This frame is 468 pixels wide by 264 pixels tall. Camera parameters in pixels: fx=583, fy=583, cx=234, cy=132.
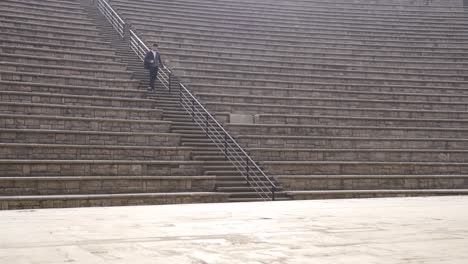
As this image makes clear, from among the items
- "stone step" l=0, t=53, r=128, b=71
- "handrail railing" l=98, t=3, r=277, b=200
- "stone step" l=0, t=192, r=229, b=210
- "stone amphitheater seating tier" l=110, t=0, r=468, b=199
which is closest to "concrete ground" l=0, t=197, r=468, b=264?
"stone step" l=0, t=192, r=229, b=210

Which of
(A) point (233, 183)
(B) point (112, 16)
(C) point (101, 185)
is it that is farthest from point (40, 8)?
(A) point (233, 183)

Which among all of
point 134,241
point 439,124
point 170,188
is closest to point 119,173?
point 170,188

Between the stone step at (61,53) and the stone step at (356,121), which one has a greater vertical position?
the stone step at (61,53)

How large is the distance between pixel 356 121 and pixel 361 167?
7.37 ft

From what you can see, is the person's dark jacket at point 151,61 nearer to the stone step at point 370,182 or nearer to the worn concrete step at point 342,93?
the worn concrete step at point 342,93

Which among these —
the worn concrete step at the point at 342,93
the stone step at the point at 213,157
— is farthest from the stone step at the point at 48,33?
the stone step at the point at 213,157

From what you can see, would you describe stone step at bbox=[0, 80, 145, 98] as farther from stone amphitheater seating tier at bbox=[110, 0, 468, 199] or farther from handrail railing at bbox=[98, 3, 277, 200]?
stone amphitheater seating tier at bbox=[110, 0, 468, 199]

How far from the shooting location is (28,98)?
1198cm

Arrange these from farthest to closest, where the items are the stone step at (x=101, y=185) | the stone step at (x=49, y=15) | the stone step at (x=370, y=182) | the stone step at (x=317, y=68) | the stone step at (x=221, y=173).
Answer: the stone step at (x=49, y=15), the stone step at (x=317, y=68), the stone step at (x=370, y=182), the stone step at (x=221, y=173), the stone step at (x=101, y=185)

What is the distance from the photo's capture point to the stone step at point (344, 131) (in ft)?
43.6

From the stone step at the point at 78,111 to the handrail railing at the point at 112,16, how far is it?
5494 millimetres

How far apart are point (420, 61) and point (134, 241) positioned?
15696 millimetres

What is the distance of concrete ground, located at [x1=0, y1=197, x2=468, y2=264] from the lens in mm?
4617

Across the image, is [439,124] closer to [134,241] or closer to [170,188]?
[170,188]
